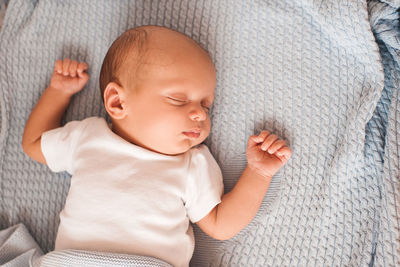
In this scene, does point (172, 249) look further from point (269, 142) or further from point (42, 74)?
point (42, 74)

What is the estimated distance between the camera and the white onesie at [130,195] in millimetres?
1062

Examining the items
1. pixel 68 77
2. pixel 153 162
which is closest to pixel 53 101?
pixel 68 77

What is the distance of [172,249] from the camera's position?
1.08 m

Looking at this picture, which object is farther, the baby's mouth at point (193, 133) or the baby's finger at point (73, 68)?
the baby's finger at point (73, 68)

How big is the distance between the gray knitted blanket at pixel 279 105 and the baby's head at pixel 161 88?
17 centimetres

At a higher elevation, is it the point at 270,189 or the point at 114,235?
the point at 270,189

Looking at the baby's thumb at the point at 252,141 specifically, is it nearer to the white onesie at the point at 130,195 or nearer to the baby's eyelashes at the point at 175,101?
the white onesie at the point at 130,195

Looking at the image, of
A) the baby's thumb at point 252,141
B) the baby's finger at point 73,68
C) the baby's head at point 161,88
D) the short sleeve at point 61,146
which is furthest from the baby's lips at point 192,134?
the baby's finger at point 73,68

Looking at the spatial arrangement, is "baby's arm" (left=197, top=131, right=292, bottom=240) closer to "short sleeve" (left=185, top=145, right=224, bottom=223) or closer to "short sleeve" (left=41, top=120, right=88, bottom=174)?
"short sleeve" (left=185, top=145, right=224, bottom=223)

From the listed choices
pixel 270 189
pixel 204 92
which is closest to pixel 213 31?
pixel 204 92

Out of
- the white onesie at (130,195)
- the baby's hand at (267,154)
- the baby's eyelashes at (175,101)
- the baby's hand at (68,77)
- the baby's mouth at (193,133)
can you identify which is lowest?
the white onesie at (130,195)

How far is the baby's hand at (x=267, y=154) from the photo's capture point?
1.12 m

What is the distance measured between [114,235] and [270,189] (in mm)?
468

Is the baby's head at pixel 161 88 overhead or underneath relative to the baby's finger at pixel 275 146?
overhead
